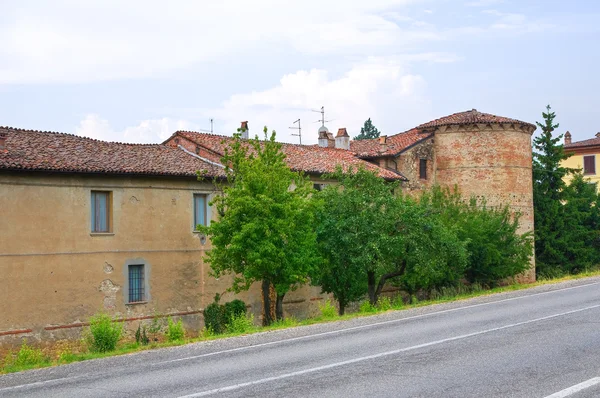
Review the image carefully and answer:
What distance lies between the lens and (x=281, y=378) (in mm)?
9875

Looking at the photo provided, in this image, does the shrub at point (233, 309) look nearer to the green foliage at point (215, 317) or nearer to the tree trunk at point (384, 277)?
the green foliage at point (215, 317)

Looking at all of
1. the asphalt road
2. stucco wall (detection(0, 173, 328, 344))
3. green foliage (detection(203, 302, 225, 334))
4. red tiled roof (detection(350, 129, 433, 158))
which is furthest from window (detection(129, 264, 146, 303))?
red tiled roof (detection(350, 129, 433, 158))

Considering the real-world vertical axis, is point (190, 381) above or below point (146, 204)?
below

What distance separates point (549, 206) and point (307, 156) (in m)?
17.5

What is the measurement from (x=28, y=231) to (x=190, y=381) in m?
16.1

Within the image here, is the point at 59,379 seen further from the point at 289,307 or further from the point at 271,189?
the point at 289,307

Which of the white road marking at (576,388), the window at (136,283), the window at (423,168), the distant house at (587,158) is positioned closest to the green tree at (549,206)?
the window at (423,168)

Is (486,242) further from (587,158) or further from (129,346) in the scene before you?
(587,158)

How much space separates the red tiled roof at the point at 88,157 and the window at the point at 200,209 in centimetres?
112

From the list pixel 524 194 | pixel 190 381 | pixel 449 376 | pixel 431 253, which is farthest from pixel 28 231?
pixel 524 194

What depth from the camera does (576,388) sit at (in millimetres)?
8750

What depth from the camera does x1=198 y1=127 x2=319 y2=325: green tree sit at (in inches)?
939

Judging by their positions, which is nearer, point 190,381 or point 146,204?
point 190,381

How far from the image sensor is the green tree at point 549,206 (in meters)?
44.8
